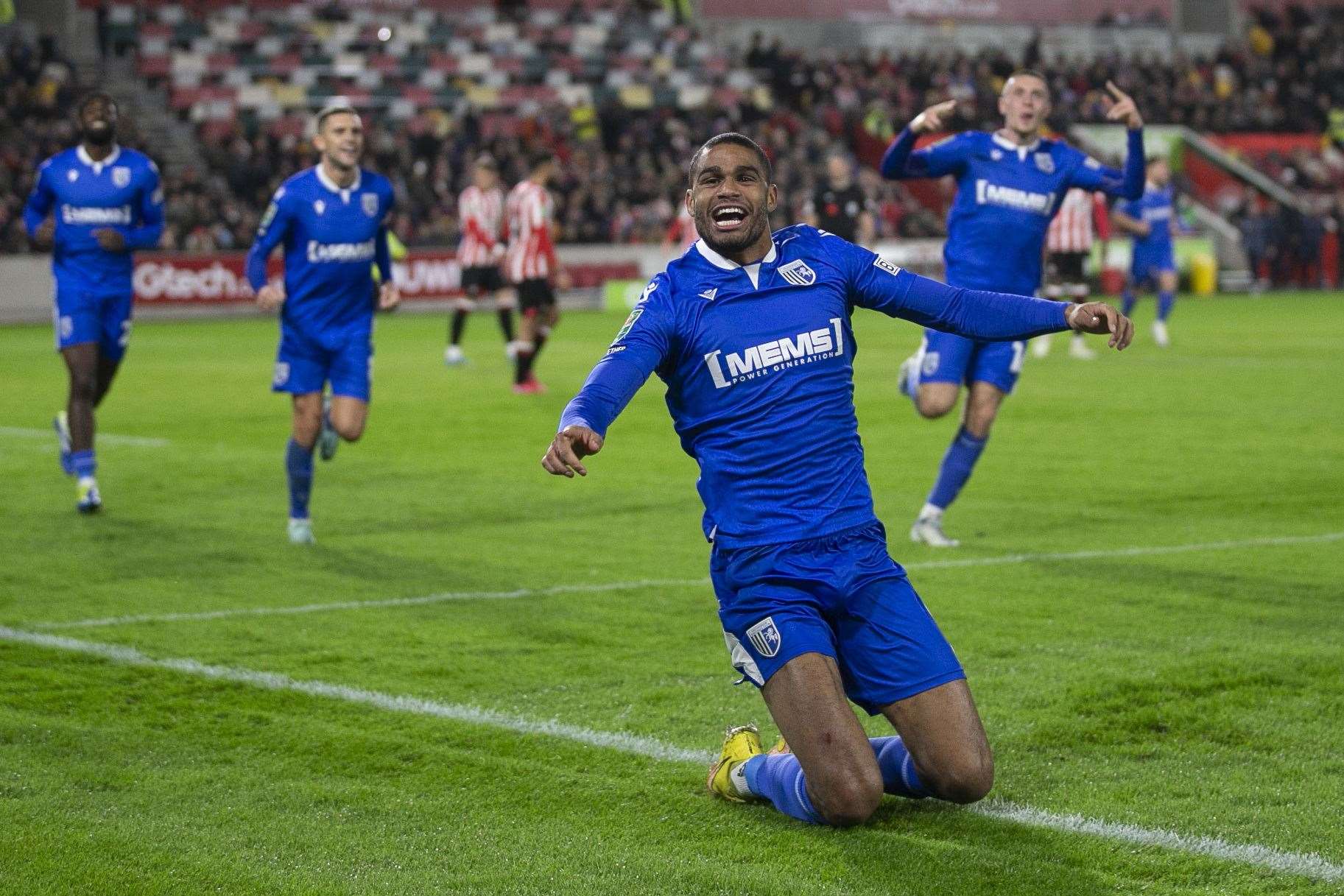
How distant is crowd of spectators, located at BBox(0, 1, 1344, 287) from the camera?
110 ft

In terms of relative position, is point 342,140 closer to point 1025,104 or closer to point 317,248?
point 317,248

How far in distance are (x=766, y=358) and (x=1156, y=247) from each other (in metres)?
20.1

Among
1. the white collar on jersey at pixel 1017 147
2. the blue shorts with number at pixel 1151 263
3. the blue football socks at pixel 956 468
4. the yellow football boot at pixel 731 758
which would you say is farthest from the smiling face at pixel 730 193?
the blue shorts with number at pixel 1151 263

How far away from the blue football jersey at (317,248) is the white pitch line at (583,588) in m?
2.18

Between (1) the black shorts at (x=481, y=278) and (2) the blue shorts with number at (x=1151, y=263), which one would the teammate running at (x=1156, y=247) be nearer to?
(2) the blue shorts with number at (x=1151, y=263)

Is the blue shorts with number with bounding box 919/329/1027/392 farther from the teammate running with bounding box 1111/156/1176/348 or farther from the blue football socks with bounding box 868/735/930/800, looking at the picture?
the teammate running with bounding box 1111/156/1176/348

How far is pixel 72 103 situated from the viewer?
111ft

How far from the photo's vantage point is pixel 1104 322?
4863mm

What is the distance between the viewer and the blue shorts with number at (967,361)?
30.1ft

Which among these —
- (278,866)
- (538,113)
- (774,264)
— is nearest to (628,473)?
(774,264)

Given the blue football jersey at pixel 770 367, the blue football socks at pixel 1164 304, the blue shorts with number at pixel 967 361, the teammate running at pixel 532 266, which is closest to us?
the blue football jersey at pixel 770 367

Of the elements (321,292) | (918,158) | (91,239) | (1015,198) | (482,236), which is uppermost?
(918,158)

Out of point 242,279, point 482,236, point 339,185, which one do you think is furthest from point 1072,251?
point 242,279

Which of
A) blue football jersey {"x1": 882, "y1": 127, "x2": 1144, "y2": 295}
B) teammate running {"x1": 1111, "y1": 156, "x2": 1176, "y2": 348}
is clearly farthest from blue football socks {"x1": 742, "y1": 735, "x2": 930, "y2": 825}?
teammate running {"x1": 1111, "y1": 156, "x2": 1176, "y2": 348}
